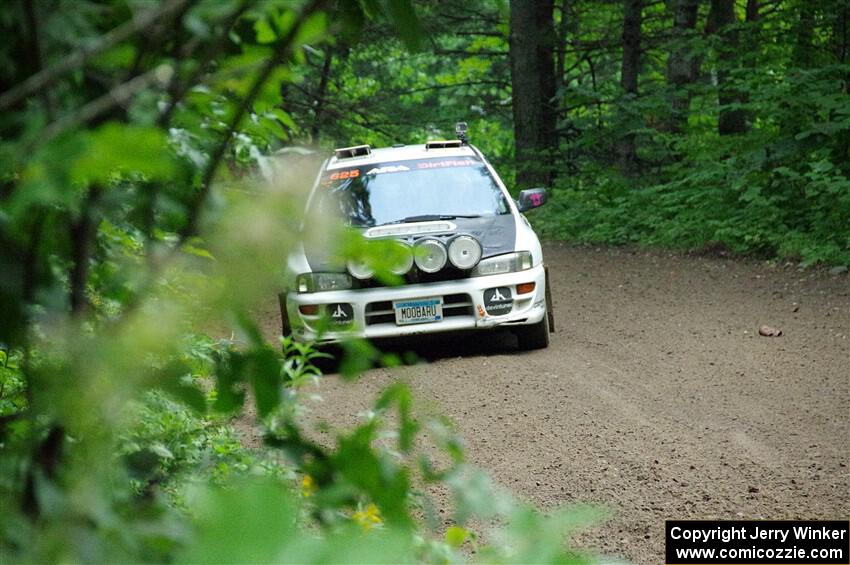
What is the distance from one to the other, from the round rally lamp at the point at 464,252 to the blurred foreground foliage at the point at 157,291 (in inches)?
285

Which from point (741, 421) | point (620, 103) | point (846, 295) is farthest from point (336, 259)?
point (620, 103)

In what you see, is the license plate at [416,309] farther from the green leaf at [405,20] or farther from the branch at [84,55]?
the branch at [84,55]

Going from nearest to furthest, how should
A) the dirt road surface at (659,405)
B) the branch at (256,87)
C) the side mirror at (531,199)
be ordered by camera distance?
1. the branch at (256,87)
2. the dirt road surface at (659,405)
3. the side mirror at (531,199)

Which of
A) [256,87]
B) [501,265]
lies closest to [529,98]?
[501,265]

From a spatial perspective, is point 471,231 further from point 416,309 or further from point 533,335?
point 533,335

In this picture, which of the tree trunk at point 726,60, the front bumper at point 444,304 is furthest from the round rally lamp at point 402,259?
the tree trunk at point 726,60

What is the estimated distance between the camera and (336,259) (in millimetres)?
1403

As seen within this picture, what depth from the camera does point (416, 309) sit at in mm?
9289

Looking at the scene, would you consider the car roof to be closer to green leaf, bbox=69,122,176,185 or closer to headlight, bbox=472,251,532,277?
headlight, bbox=472,251,532,277

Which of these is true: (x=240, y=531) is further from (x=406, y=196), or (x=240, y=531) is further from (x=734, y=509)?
(x=406, y=196)

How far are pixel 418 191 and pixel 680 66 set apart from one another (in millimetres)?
13806

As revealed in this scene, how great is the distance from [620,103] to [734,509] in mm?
16910

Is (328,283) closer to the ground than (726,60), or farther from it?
closer to the ground

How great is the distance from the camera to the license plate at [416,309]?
30.5ft
